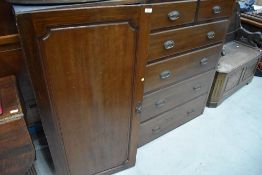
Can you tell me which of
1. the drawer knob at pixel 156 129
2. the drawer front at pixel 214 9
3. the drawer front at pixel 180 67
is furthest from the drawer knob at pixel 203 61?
the drawer knob at pixel 156 129

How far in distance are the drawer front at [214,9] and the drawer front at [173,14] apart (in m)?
0.08

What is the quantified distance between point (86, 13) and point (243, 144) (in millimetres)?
1721

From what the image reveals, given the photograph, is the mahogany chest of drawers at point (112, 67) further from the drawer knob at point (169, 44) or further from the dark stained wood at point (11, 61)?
the dark stained wood at point (11, 61)

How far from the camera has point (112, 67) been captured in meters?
1.05

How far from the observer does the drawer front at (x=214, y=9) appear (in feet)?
4.71

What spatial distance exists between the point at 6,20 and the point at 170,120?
4.48 ft

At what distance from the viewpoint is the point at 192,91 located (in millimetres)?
1829

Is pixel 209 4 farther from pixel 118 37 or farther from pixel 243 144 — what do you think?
pixel 243 144

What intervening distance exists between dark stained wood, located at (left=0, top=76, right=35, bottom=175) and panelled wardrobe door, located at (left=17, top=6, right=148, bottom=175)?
0.39 feet

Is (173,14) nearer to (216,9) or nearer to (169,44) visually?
(169,44)

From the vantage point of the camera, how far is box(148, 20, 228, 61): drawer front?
133 centimetres

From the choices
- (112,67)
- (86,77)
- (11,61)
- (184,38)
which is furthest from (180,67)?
(11,61)

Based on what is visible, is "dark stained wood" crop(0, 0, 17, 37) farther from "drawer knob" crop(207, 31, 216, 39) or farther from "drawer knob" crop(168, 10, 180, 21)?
"drawer knob" crop(207, 31, 216, 39)

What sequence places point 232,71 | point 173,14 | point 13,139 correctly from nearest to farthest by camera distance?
point 13,139
point 173,14
point 232,71
